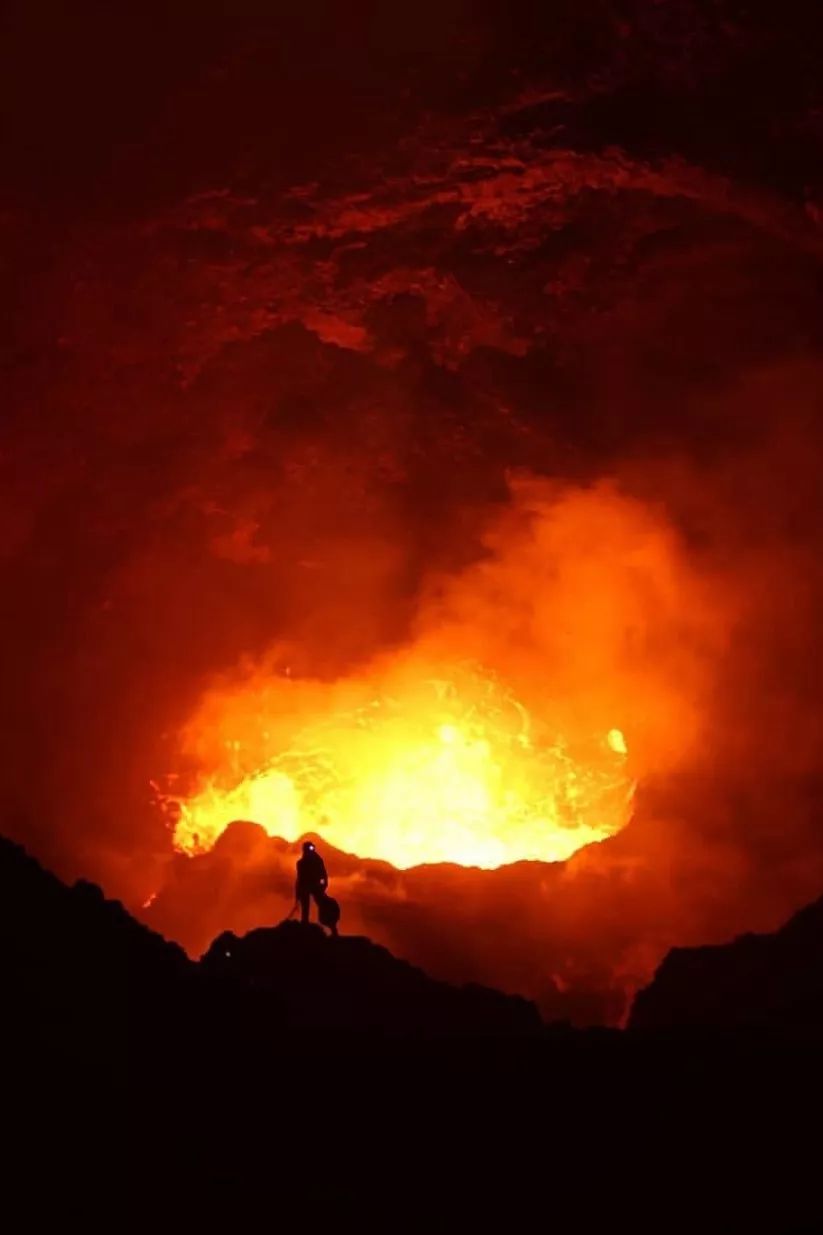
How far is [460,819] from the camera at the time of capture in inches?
759

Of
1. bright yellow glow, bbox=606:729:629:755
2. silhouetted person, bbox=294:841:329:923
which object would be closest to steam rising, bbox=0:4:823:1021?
bright yellow glow, bbox=606:729:629:755

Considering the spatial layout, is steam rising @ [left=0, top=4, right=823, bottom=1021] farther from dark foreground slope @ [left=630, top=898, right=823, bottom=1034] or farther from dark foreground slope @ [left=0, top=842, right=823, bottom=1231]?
dark foreground slope @ [left=0, top=842, right=823, bottom=1231]

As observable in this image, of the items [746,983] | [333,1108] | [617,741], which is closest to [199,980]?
[333,1108]

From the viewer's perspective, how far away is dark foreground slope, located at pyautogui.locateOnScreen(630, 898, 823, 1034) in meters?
9.79

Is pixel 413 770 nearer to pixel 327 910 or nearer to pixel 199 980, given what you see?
pixel 327 910

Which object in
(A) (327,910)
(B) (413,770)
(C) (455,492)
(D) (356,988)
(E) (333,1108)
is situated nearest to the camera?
(E) (333,1108)

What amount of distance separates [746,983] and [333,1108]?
4593 millimetres

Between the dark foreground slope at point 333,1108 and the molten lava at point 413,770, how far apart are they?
1069 centimetres

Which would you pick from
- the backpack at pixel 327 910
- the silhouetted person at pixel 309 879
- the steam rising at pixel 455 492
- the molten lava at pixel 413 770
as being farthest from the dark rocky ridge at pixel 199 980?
the molten lava at pixel 413 770

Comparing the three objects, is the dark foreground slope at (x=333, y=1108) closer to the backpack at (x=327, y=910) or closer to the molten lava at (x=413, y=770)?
the backpack at (x=327, y=910)

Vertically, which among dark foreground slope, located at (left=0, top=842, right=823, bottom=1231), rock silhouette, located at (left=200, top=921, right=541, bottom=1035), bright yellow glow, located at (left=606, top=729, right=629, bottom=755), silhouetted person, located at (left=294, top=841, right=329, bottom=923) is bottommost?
bright yellow glow, located at (left=606, top=729, right=629, bottom=755)

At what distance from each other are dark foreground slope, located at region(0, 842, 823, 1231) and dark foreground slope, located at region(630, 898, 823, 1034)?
1.76 m


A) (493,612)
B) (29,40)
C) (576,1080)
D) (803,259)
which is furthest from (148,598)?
(576,1080)

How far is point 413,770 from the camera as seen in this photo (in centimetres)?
1962
